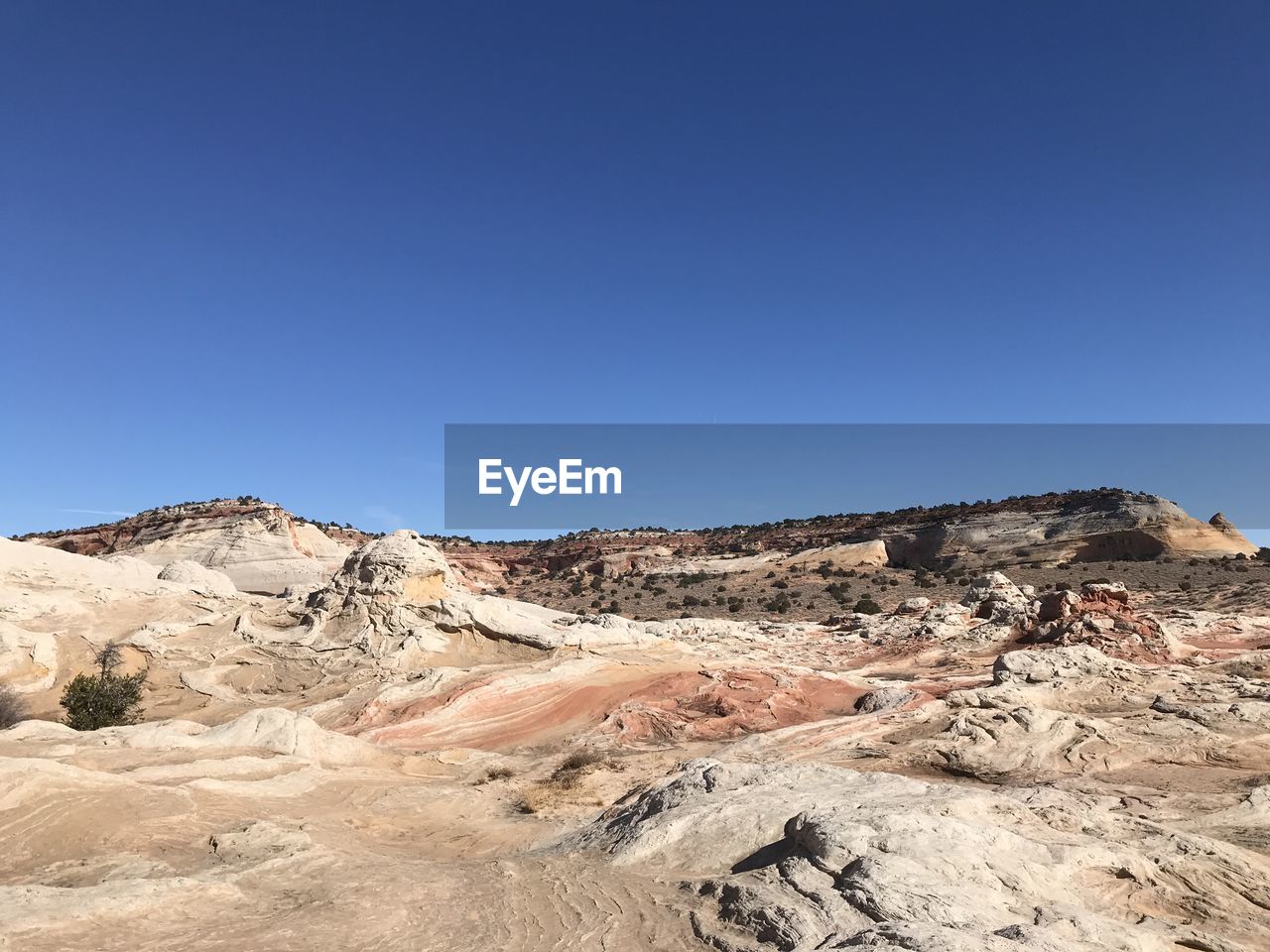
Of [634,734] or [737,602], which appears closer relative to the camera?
[634,734]

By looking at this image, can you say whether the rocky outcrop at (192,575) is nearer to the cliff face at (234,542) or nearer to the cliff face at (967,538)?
the cliff face at (234,542)

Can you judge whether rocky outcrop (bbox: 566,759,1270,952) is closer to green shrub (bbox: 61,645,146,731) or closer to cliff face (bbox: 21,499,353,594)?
green shrub (bbox: 61,645,146,731)

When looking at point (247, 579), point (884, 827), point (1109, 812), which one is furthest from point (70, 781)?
point (247, 579)

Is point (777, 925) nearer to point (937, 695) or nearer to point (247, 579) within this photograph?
point (937, 695)

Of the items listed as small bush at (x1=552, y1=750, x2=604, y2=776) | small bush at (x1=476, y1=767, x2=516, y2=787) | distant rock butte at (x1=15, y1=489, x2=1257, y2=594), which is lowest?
small bush at (x1=476, y1=767, x2=516, y2=787)

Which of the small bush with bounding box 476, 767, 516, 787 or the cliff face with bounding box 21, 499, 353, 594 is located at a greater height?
the cliff face with bounding box 21, 499, 353, 594

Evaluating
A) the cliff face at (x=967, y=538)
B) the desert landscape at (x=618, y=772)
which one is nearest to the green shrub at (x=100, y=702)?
the desert landscape at (x=618, y=772)

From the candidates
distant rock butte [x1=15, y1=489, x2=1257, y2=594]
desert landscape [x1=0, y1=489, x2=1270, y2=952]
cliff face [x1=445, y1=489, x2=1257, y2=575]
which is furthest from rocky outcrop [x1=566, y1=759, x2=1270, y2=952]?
cliff face [x1=445, y1=489, x2=1257, y2=575]
